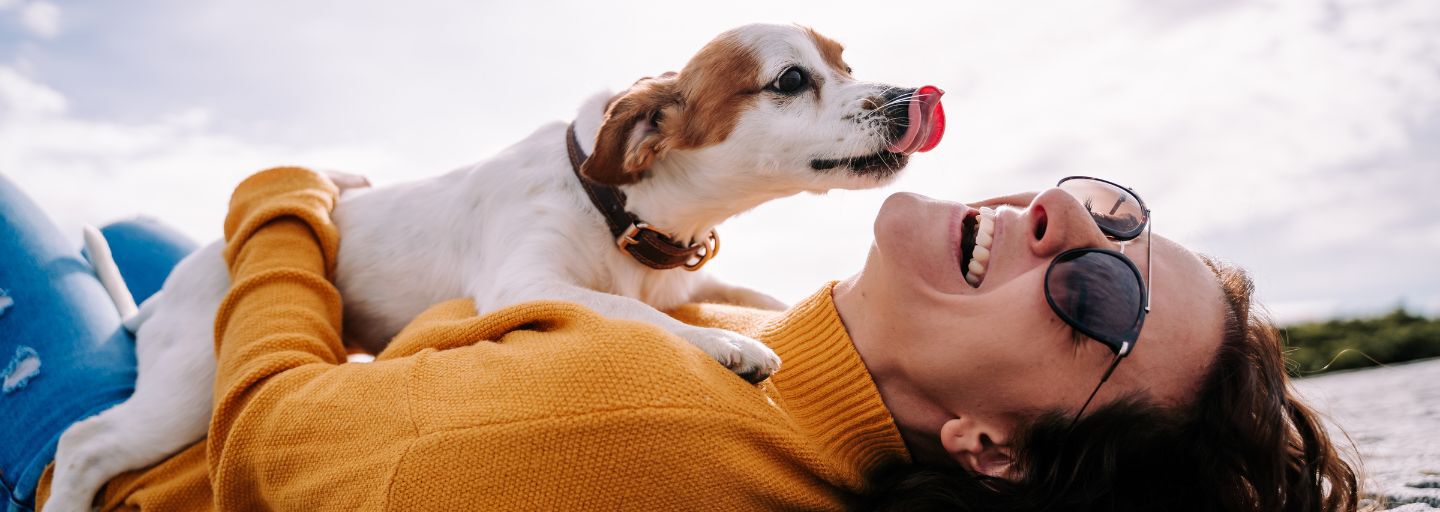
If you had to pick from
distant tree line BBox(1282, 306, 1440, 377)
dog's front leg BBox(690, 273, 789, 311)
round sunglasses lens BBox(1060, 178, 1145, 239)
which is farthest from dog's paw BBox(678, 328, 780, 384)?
distant tree line BBox(1282, 306, 1440, 377)

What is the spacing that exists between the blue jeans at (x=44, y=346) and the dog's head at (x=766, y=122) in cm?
153

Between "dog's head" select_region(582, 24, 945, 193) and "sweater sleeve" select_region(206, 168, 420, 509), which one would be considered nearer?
"sweater sleeve" select_region(206, 168, 420, 509)

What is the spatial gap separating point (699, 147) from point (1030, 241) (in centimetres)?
107

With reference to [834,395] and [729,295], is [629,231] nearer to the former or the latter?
[729,295]

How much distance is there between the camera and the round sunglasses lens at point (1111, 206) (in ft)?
6.00

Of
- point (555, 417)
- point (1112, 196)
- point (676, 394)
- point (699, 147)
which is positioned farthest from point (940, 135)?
point (555, 417)

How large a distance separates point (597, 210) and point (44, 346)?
156 centimetres

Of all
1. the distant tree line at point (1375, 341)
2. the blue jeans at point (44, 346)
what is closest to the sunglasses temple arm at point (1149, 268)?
the blue jeans at point (44, 346)

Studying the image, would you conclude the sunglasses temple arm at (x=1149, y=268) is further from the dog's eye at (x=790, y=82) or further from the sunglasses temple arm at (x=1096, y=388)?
the dog's eye at (x=790, y=82)

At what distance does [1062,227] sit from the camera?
5.64 ft

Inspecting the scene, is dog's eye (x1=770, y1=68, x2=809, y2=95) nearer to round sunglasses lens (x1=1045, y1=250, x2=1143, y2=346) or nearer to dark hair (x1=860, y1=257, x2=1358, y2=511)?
round sunglasses lens (x1=1045, y1=250, x2=1143, y2=346)

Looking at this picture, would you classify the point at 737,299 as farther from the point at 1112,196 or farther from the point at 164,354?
the point at 164,354

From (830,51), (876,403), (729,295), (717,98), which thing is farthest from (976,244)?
(729,295)

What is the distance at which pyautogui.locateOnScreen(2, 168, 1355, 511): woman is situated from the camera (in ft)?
4.74
